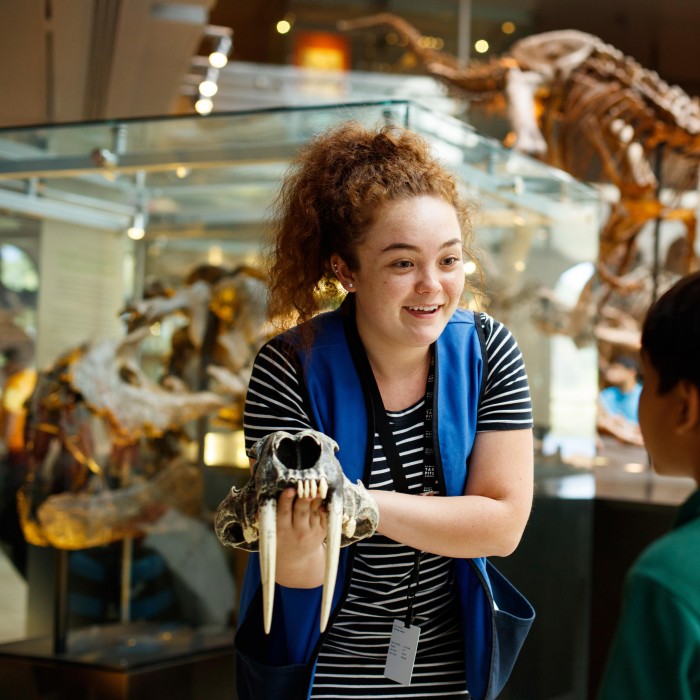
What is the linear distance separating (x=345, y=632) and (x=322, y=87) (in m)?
9.16

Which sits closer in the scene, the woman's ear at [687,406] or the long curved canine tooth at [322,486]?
the woman's ear at [687,406]

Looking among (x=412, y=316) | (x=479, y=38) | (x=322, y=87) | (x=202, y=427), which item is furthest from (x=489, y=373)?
(x=479, y=38)

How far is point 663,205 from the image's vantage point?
802 cm

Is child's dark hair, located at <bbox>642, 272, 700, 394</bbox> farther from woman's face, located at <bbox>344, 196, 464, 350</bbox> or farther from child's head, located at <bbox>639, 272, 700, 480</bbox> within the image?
woman's face, located at <bbox>344, 196, 464, 350</bbox>

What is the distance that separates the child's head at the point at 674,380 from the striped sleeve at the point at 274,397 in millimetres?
568

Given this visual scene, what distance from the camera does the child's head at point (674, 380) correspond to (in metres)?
1.15

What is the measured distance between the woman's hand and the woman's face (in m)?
0.35

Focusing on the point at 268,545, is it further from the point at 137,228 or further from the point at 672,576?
the point at 137,228

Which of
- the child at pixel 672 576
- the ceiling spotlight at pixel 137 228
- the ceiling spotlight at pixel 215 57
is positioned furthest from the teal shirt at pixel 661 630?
the ceiling spotlight at pixel 215 57

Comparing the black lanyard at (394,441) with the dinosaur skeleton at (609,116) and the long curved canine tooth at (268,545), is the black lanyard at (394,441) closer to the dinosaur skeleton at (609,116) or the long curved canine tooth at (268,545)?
the long curved canine tooth at (268,545)

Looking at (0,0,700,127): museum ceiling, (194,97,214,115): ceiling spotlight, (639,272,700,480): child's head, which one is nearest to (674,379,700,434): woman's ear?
(639,272,700,480): child's head

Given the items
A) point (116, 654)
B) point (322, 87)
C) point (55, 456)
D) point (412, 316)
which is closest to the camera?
point (412, 316)

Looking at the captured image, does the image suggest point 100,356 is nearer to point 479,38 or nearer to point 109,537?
point 109,537

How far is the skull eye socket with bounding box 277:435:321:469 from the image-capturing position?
4.54ft
